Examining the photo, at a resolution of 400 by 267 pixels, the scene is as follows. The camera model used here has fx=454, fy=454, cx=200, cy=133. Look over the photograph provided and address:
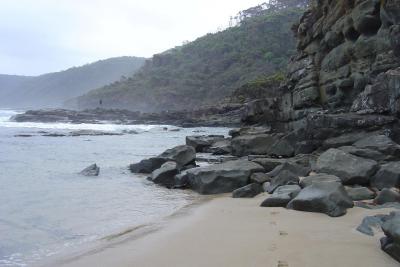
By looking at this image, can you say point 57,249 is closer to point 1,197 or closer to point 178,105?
point 1,197

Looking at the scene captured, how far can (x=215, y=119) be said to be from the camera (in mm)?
50500

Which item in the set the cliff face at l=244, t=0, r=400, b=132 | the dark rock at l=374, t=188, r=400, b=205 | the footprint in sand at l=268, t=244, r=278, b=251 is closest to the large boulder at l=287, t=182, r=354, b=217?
the dark rock at l=374, t=188, r=400, b=205

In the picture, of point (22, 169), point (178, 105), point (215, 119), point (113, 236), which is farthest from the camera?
point (178, 105)

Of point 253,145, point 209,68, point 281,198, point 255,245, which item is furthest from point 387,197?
point 209,68

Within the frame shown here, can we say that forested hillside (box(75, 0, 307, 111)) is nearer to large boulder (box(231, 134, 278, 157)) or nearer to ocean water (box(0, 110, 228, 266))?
large boulder (box(231, 134, 278, 157))

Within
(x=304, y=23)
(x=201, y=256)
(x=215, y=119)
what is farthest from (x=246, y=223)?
(x=215, y=119)

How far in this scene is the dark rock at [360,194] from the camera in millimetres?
7117

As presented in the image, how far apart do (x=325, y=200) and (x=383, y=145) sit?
13.2ft

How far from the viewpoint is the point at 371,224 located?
205 inches

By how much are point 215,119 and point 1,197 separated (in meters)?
42.2

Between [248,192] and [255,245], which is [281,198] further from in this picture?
[255,245]

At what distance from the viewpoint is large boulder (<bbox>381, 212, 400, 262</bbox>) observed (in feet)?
13.1

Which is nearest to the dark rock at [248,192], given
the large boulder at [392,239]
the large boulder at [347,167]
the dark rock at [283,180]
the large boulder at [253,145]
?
the dark rock at [283,180]

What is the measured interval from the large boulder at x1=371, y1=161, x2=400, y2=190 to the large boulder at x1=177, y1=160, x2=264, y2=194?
2.92 metres
